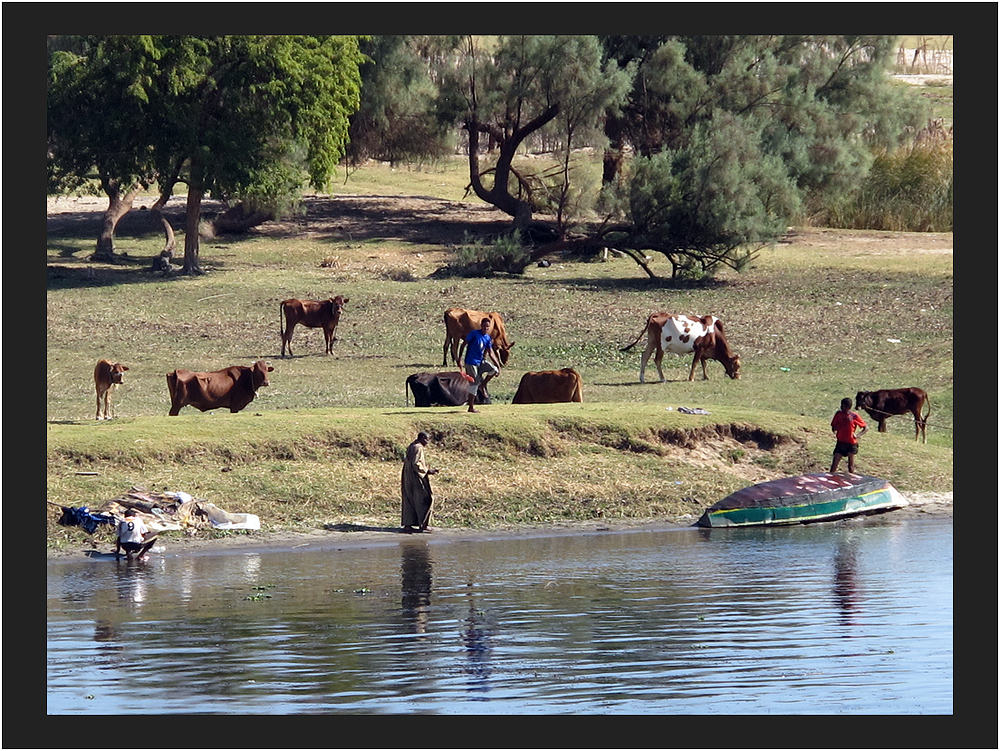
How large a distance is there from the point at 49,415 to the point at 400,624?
12.5m

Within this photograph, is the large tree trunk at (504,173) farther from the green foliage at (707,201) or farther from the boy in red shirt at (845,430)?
the boy in red shirt at (845,430)

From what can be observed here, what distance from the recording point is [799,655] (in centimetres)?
1420

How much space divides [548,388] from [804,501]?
20.2 feet

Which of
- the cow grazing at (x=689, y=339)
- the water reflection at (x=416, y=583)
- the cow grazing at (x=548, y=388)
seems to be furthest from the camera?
the cow grazing at (x=689, y=339)

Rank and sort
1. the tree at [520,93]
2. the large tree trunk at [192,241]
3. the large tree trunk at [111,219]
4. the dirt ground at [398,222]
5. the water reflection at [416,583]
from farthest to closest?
the dirt ground at [398,222] < the tree at [520,93] < the large tree trunk at [111,219] < the large tree trunk at [192,241] < the water reflection at [416,583]

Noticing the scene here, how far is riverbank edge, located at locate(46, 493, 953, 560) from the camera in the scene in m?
19.9

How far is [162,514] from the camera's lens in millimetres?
20625

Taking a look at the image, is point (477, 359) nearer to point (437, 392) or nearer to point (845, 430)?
point (437, 392)

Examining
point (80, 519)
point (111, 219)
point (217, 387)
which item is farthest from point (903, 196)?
point (80, 519)

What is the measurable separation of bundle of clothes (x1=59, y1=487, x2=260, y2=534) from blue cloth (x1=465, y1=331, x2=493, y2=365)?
4.63 meters

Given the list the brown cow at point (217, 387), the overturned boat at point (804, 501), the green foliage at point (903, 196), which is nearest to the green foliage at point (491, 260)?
the green foliage at point (903, 196)

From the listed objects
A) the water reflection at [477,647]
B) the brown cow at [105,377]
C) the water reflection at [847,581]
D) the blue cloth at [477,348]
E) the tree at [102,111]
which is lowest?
the water reflection at [847,581]

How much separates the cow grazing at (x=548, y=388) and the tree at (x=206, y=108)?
19.2 m

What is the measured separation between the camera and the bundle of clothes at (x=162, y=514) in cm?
2003
